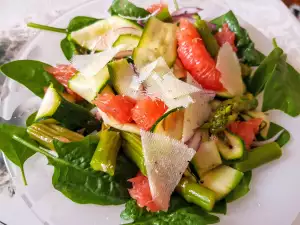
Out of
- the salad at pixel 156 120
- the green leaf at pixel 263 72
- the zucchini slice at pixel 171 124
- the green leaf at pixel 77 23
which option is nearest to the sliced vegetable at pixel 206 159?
the salad at pixel 156 120

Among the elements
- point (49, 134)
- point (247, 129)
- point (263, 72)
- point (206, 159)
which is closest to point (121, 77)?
point (49, 134)

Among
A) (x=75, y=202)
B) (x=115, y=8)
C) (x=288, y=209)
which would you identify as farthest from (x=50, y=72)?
(x=288, y=209)

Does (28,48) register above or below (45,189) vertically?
above

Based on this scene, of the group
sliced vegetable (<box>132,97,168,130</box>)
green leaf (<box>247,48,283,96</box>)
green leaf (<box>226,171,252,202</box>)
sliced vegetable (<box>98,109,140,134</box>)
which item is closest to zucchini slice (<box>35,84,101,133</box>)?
sliced vegetable (<box>98,109,140,134</box>)

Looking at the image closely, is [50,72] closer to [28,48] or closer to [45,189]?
[28,48]

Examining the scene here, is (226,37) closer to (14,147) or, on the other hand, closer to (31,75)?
(31,75)

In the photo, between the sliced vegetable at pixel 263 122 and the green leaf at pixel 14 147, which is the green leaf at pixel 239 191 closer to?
the sliced vegetable at pixel 263 122

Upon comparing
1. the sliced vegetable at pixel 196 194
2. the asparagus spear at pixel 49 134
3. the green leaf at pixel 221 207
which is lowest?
the green leaf at pixel 221 207
